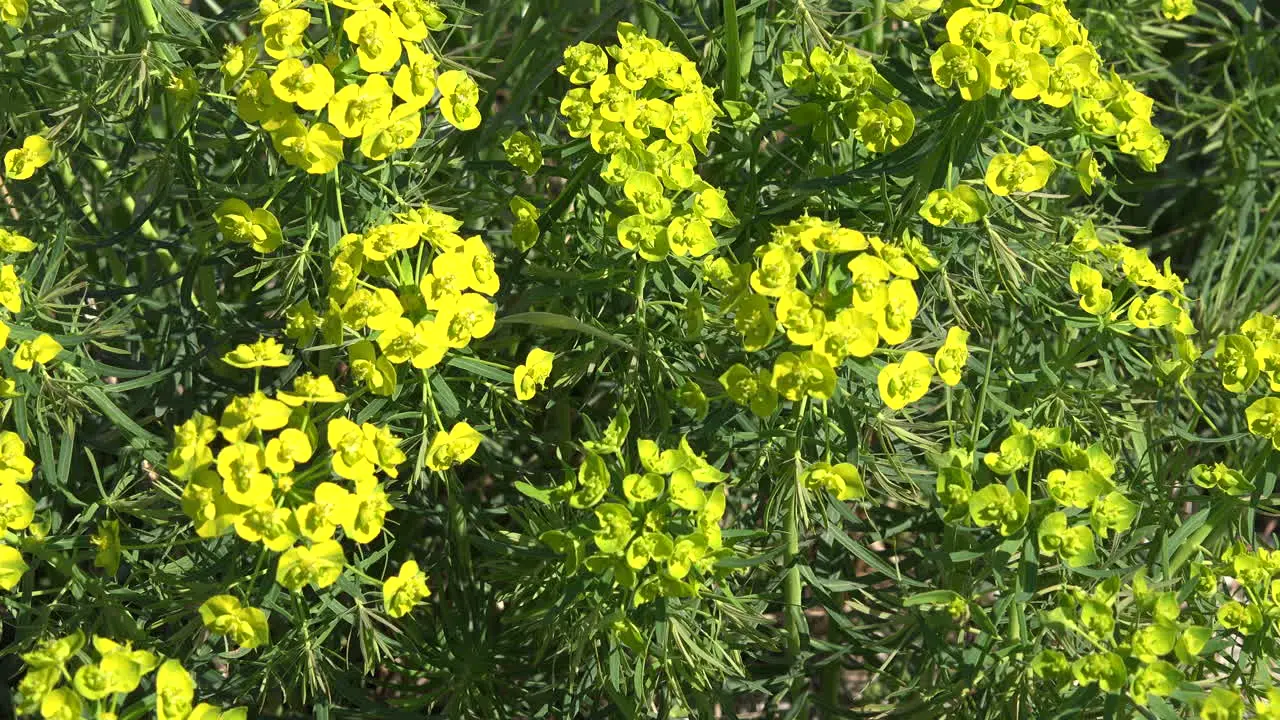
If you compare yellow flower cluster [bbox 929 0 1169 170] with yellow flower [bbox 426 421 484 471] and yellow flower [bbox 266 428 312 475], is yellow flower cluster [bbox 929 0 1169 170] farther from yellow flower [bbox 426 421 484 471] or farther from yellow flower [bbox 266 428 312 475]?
yellow flower [bbox 266 428 312 475]

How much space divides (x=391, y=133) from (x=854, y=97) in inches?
22.4

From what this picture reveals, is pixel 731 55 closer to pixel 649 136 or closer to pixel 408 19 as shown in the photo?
pixel 649 136

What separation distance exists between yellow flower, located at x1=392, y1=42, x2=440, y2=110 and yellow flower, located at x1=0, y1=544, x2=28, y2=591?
700 mm

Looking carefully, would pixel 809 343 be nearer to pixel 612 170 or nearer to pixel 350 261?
pixel 612 170

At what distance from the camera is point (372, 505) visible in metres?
1.38

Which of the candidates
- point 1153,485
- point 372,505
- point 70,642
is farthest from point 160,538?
point 1153,485

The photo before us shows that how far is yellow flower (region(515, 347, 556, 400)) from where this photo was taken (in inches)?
59.7

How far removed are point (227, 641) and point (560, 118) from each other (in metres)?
0.93

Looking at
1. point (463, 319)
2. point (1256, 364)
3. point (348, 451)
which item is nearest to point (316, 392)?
point (348, 451)

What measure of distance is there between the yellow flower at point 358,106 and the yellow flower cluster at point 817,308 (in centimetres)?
46

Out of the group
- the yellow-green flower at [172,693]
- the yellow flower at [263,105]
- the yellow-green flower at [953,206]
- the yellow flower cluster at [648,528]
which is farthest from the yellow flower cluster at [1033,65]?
the yellow-green flower at [172,693]

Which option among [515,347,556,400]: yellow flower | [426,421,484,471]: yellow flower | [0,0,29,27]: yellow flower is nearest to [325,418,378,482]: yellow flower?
[426,421,484,471]: yellow flower

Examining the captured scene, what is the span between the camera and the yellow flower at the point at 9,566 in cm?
146

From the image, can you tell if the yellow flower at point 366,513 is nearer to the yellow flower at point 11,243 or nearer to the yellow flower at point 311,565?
the yellow flower at point 311,565
